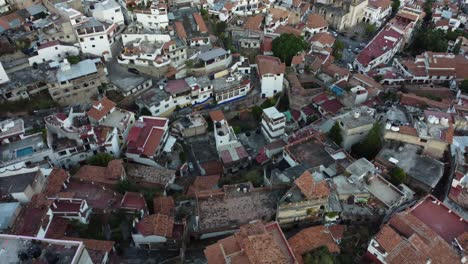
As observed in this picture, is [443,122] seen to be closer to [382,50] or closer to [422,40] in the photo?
[382,50]

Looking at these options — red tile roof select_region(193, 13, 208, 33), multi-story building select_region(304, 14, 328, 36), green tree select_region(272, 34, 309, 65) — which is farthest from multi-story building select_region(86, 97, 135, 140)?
multi-story building select_region(304, 14, 328, 36)

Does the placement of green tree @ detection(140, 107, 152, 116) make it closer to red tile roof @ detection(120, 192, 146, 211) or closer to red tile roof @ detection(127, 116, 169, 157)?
red tile roof @ detection(127, 116, 169, 157)

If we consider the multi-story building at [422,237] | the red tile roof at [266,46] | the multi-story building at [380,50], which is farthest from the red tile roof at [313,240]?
the multi-story building at [380,50]

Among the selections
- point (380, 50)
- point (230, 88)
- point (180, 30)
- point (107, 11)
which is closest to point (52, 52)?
point (107, 11)

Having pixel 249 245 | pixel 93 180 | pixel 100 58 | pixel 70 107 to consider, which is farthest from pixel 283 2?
pixel 249 245

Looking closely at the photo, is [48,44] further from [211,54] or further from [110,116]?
[211,54]
